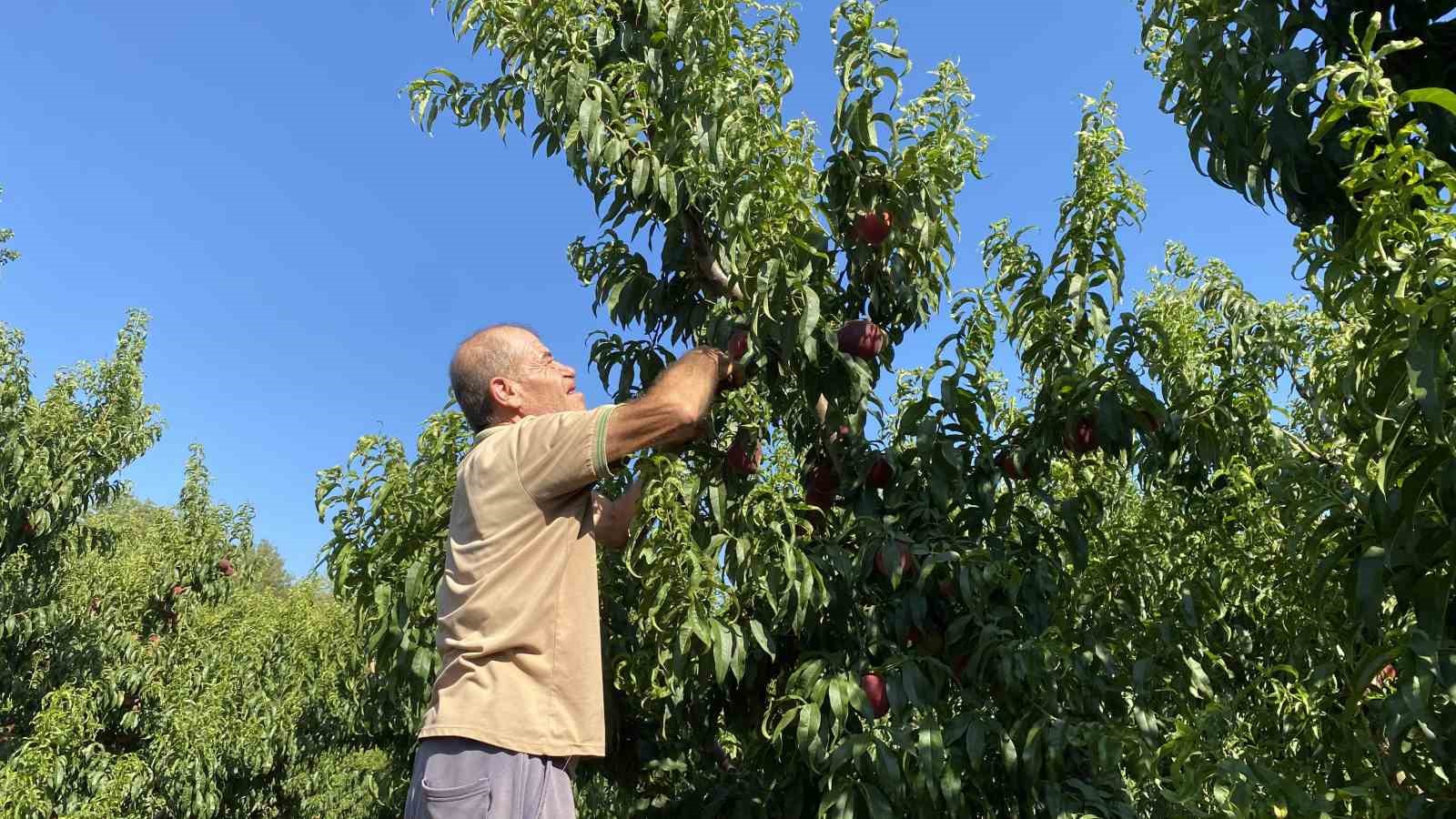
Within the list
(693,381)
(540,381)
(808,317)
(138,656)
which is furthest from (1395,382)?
(138,656)

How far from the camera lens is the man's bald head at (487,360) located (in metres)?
1.95

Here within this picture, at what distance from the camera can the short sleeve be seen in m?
1.65

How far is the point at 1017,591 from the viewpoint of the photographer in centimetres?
234

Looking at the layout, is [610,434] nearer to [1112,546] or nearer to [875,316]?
[875,316]

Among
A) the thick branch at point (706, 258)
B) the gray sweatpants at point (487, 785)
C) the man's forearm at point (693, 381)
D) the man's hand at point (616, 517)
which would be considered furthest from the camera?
the thick branch at point (706, 258)

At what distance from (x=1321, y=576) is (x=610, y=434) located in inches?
44.0

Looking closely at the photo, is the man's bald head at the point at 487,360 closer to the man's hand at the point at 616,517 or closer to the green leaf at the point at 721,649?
the man's hand at the point at 616,517

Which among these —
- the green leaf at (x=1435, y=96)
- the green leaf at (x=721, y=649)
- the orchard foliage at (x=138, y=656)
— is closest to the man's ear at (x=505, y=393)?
the green leaf at (x=721, y=649)

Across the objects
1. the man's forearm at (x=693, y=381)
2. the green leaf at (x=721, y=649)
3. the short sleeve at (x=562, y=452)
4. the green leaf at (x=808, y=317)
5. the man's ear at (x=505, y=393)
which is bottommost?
the green leaf at (x=721, y=649)

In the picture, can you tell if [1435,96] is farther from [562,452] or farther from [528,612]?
[528,612]

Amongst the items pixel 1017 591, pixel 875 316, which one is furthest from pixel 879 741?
pixel 875 316

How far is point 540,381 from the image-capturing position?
197cm

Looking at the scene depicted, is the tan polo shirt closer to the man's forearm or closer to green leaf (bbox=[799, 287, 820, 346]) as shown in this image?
the man's forearm

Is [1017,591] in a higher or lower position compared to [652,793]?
higher
